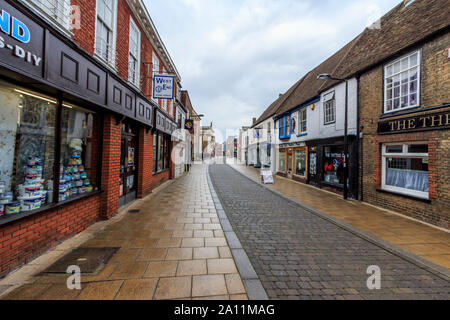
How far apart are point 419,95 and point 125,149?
973 centimetres

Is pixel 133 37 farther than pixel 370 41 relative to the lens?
No

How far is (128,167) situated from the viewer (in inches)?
→ 274

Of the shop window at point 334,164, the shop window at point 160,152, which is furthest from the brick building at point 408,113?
the shop window at point 160,152

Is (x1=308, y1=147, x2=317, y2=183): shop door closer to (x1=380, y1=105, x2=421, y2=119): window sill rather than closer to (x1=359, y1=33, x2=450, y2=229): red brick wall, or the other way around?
(x1=359, y1=33, x2=450, y2=229): red brick wall

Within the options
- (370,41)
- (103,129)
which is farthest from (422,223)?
(103,129)

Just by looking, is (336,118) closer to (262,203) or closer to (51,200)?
(262,203)

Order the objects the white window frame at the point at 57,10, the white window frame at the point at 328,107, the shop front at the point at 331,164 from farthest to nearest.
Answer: the white window frame at the point at 328,107
the shop front at the point at 331,164
the white window frame at the point at 57,10

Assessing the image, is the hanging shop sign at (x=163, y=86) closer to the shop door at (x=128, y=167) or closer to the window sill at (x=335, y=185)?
the shop door at (x=128, y=167)

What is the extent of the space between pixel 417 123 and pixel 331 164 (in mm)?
4664

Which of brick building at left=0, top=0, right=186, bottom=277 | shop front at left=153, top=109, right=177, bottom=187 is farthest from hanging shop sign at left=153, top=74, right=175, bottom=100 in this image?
shop front at left=153, top=109, right=177, bottom=187

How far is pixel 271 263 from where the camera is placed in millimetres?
3254

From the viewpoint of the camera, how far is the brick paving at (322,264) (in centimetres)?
258

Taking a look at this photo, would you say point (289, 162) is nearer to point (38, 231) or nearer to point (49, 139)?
point (49, 139)

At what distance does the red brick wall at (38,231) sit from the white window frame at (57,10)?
3.43 metres
